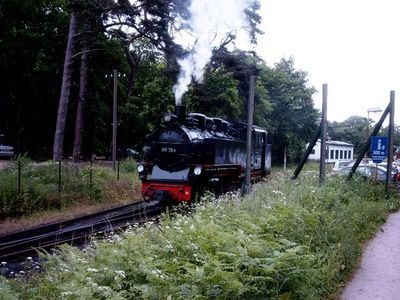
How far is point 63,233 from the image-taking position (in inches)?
426

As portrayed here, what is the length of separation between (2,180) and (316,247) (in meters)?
10.8

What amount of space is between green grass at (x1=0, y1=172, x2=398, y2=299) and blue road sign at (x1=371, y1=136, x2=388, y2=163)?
814cm

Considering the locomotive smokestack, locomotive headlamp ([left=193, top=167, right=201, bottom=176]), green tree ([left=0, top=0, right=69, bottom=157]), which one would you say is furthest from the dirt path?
green tree ([left=0, top=0, right=69, bottom=157])

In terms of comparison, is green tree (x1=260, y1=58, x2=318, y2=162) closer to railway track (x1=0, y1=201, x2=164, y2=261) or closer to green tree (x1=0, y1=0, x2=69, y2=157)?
green tree (x1=0, y1=0, x2=69, y2=157)

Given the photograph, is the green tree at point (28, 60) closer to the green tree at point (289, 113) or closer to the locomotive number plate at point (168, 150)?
the green tree at point (289, 113)

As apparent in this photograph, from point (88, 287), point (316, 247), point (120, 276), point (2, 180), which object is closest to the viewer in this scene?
point (88, 287)

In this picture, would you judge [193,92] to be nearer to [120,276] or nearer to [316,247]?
[316,247]

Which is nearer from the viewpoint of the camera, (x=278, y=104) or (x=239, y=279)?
(x=239, y=279)

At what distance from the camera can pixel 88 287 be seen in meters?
3.81

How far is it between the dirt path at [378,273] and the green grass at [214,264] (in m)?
0.20

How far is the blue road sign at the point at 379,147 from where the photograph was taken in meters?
14.5

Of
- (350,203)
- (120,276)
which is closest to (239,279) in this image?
(120,276)

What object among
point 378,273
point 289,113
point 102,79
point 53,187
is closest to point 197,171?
point 53,187

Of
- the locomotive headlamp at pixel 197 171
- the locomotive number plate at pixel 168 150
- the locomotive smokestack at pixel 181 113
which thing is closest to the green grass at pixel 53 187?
the locomotive number plate at pixel 168 150
